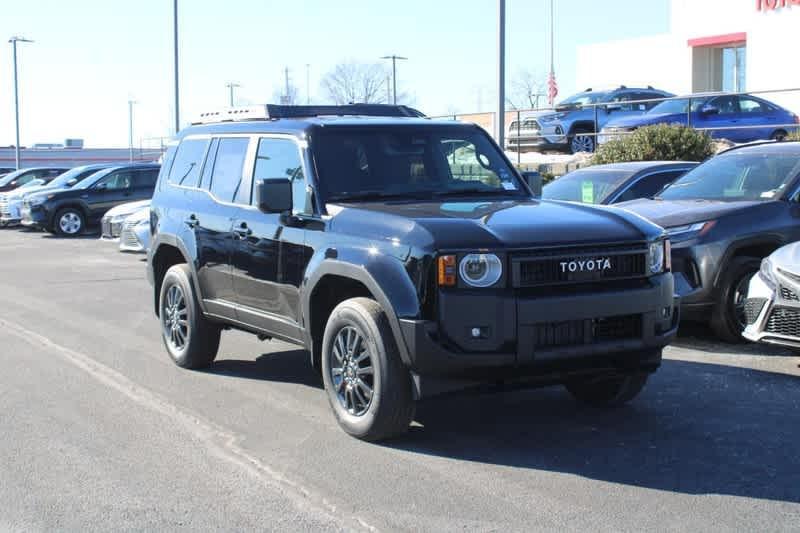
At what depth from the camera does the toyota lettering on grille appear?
19.6ft

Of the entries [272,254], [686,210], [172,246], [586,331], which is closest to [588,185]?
[686,210]

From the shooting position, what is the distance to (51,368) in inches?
349

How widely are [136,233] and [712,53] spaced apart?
30.2m

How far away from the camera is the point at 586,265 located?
602 centimetres

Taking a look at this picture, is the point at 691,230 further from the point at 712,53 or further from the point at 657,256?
the point at 712,53

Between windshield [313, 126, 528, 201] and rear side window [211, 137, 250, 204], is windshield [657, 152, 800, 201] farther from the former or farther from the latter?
rear side window [211, 137, 250, 204]

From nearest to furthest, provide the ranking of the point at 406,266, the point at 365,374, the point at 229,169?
the point at 406,266 < the point at 365,374 < the point at 229,169

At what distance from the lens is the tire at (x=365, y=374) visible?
6008 mm

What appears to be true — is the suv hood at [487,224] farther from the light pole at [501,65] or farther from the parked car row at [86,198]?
the parked car row at [86,198]

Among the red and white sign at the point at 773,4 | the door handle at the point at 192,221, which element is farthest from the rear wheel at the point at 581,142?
the door handle at the point at 192,221

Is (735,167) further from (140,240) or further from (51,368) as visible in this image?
(140,240)

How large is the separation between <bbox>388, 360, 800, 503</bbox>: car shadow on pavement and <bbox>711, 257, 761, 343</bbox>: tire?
1222mm

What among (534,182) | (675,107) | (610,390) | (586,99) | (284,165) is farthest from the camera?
(586,99)

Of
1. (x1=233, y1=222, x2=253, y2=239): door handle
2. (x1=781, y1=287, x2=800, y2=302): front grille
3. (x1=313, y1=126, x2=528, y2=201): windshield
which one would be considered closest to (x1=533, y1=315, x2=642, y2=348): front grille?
(x1=313, y1=126, x2=528, y2=201): windshield
